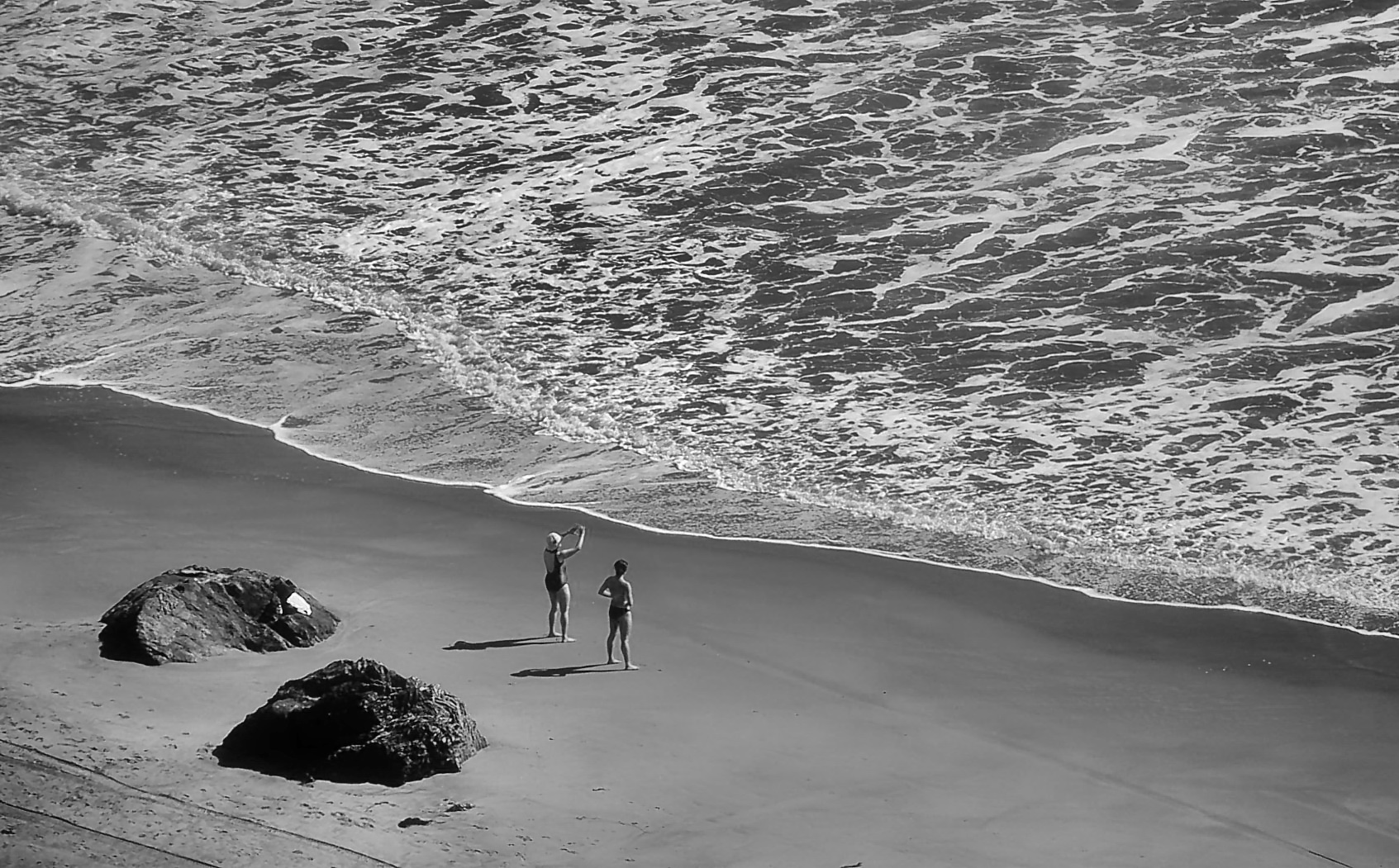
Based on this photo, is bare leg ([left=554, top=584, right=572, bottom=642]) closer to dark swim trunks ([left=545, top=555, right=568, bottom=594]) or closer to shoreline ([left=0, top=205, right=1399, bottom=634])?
dark swim trunks ([left=545, top=555, right=568, bottom=594])

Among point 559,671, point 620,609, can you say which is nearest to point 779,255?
point 620,609

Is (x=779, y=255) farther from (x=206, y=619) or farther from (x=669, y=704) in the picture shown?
(x=206, y=619)

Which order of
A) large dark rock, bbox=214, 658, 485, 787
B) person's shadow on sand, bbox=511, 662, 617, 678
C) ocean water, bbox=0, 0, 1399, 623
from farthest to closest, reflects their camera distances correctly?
ocean water, bbox=0, 0, 1399, 623 → person's shadow on sand, bbox=511, 662, 617, 678 → large dark rock, bbox=214, 658, 485, 787

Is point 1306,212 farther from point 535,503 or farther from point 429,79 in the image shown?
point 429,79

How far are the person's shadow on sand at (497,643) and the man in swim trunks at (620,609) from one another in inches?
17.7

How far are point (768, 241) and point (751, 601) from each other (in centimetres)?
761

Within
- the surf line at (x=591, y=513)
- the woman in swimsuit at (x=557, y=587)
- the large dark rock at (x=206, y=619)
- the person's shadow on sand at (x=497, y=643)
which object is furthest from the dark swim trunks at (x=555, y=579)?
the surf line at (x=591, y=513)

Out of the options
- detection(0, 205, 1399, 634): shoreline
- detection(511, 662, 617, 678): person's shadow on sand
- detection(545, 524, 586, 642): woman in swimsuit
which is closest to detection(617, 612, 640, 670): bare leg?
detection(511, 662, 617, 678): person's shadow on sand

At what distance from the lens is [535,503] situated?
1147 centimetres

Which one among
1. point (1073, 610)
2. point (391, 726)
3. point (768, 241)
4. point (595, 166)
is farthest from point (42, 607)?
point (595, 166)

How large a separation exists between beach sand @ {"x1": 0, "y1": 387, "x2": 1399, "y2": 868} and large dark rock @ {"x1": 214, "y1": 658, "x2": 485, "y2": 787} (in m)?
0.11

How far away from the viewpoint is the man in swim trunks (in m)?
9.13

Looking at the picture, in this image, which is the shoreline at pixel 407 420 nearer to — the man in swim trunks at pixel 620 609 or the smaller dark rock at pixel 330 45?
the man in swim trunks at pixel 620 609

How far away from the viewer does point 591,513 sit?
11352mm
